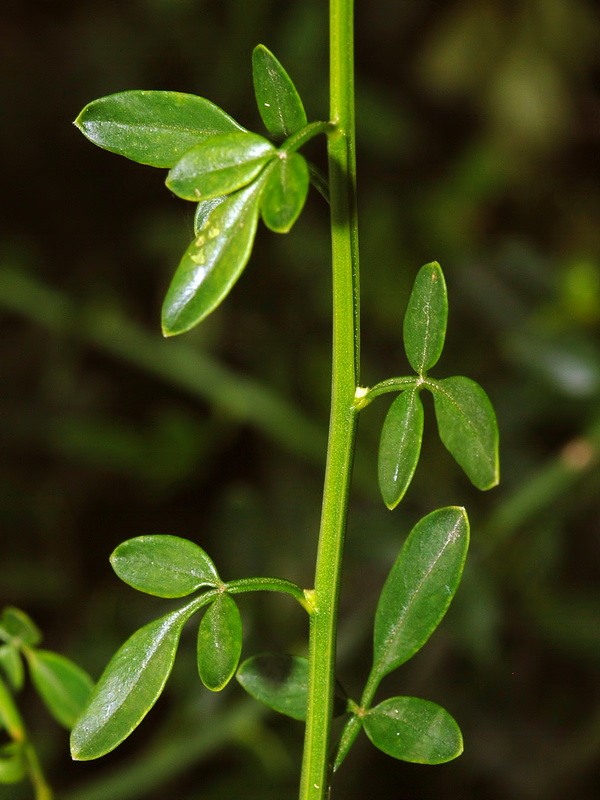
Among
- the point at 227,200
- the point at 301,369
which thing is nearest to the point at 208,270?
the point at 227,200

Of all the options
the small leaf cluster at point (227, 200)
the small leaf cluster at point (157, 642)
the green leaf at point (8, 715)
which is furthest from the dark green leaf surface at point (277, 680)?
the small leaf cluster at point (227, 200)

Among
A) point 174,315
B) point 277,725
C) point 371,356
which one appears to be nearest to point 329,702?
point 174,315

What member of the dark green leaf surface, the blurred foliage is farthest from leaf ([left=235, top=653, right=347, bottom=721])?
the blurred foliage

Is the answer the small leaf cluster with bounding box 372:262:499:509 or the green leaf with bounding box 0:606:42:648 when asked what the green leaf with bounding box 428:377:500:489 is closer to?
the small leaf cluster with bounding box 372:262:499:509

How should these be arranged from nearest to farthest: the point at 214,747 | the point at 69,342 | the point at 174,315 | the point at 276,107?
1. the point at 174,315
2. the point at 276,107
3. the point at 214,747
4. the point at 69,342

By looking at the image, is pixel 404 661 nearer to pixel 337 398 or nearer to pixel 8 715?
pixel 337 398

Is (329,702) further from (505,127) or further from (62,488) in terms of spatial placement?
(505,127)

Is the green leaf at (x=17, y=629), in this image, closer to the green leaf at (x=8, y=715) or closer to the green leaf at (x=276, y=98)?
the green leaf at (x=8, y=715)
